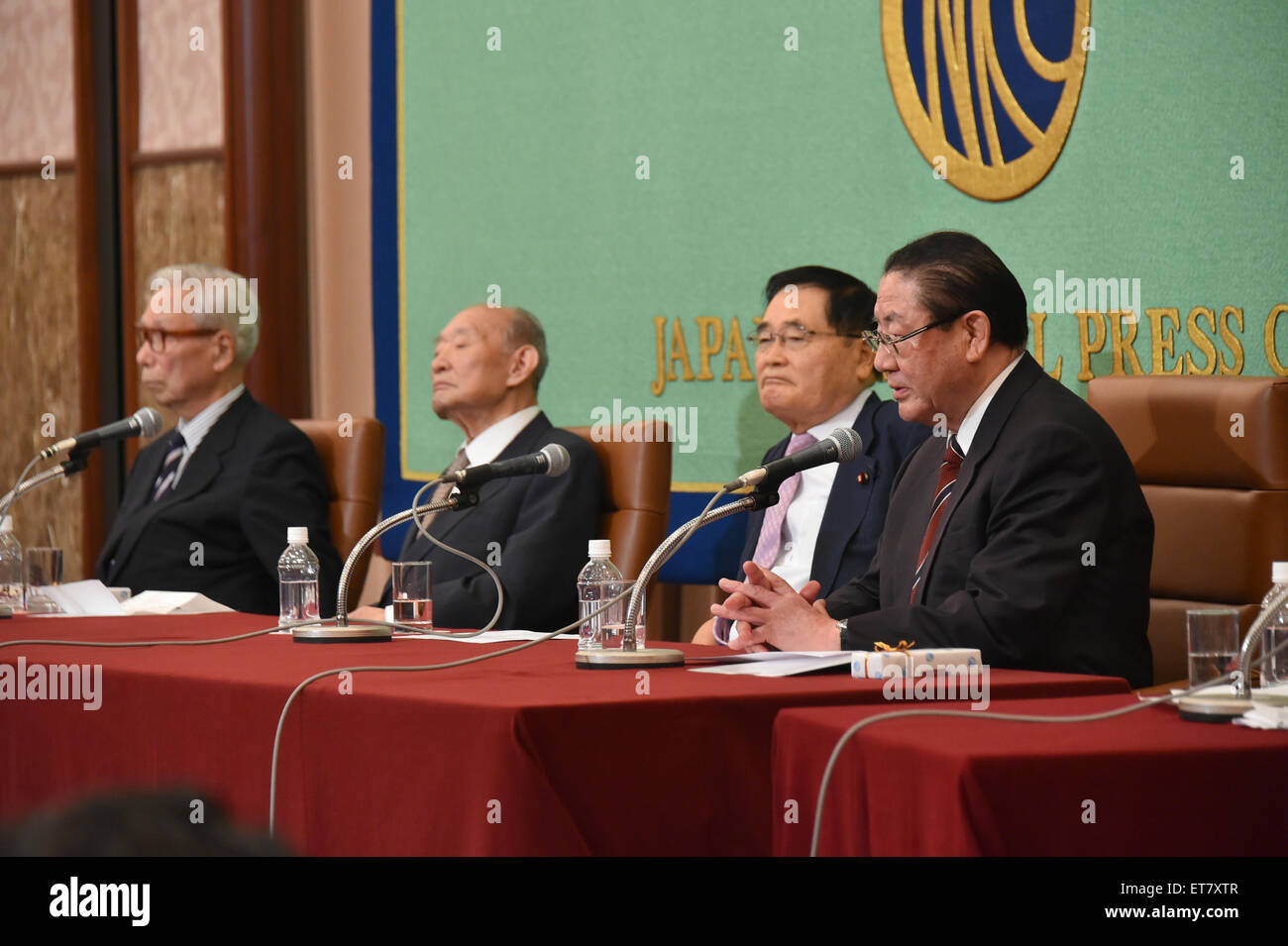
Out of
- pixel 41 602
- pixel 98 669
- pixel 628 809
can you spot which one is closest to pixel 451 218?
pixel 41 602

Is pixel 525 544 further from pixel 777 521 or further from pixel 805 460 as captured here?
pixel 805 460

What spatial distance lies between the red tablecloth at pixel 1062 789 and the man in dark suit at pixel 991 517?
70cm

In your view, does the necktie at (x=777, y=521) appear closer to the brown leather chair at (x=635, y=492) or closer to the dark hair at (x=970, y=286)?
the brown leather chair at (x=635, y=492)

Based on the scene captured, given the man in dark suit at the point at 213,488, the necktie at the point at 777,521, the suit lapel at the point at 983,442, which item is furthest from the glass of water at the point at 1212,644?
the man in dark suit at the point at 213,488

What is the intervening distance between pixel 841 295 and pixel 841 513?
0.55 metres

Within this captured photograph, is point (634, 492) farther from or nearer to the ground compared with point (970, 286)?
nearer to the ground

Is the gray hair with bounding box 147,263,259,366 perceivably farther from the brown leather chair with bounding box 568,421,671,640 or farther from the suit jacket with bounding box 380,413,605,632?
the brown leather chair with bounding box 568,421,671,640

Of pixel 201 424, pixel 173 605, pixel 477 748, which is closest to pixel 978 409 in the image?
pixel 477 748

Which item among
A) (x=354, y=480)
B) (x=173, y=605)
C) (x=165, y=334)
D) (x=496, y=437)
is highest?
(x=165, y=334)

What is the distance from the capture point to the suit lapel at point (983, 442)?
99.5 inches

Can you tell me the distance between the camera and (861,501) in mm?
3373

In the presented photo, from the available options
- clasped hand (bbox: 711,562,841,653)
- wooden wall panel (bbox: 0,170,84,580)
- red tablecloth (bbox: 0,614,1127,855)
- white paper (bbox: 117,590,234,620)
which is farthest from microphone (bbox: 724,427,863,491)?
wooden wall panel (bbox: 0,170,84,580)

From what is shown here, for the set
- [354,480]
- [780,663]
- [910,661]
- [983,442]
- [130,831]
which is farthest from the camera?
[354,480]
